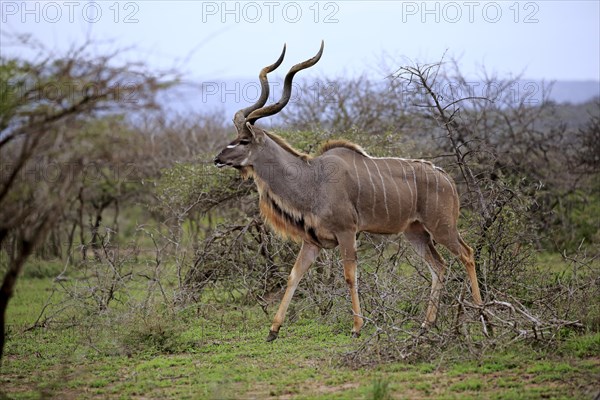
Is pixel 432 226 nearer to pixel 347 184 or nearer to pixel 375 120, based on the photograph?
pixel 347 184

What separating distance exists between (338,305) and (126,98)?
326cm

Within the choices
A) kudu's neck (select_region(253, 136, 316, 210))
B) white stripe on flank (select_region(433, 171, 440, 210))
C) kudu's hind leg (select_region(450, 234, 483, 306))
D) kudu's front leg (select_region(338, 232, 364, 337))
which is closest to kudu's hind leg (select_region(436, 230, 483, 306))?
kudu's hind leg (select_region(450, 234, 483, 306))

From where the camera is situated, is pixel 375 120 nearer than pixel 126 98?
No

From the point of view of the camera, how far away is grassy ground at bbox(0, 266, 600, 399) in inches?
183

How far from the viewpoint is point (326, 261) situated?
7.46m

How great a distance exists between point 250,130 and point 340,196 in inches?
37.4

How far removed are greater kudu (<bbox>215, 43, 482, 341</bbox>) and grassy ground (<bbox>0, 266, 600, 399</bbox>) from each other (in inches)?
22.2

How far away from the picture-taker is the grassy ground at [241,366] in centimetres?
466

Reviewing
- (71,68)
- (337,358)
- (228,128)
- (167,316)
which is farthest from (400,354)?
(228,128)

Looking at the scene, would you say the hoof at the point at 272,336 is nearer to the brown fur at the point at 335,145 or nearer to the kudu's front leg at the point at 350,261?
the kudu's front leg at the point at 350,261

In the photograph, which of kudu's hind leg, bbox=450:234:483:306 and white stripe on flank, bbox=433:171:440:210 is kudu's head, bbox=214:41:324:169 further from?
kudu's hind leg, bbox=450:234:483:306

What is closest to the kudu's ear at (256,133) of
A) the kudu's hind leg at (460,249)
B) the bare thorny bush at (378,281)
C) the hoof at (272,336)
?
the bare thorny bush at (378,281)

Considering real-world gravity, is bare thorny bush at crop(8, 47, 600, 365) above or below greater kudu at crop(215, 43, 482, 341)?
below

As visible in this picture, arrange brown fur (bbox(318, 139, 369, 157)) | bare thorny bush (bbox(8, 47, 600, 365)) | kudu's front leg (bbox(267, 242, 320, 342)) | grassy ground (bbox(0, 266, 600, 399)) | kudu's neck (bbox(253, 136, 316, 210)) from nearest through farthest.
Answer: grassy ground (bbox(0, 266, 600, 399)), bare thorny bush (bbox(8, 47, 600, 365)), kudu's front leg (bbox(267, 242, 320, 342)), kudu's neck (bbox(253, 136, 316, 210)), brown fur (bbox(318, 139, 369, 157))
